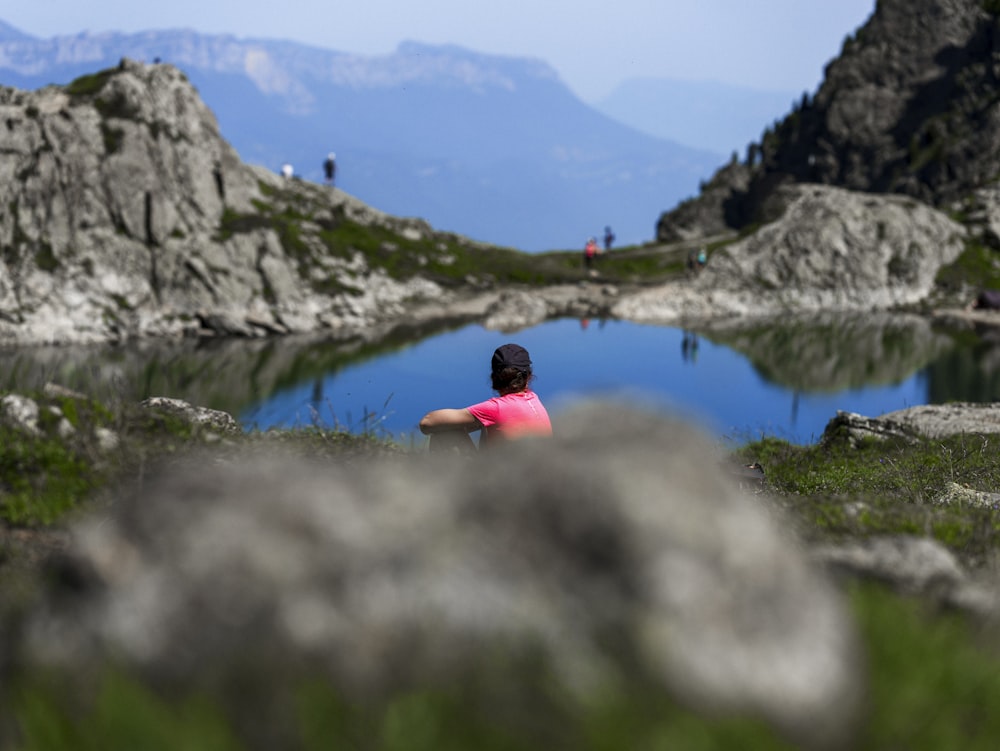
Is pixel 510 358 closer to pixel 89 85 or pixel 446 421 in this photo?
pixel 446 421

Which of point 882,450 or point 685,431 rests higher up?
point 685,431

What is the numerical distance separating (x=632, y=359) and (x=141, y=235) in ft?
147

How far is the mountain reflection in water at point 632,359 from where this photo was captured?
170 ft

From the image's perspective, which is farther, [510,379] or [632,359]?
[632,359]

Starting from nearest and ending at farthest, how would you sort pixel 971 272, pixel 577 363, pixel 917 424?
pixel 917 424
pixel 577 363
pixel 971 272

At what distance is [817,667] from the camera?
4.17 m

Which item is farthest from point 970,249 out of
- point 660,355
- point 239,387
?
point 239,387

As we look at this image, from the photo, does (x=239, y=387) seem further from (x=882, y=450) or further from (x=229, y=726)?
(x=229, y=726)

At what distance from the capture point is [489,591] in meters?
4.38

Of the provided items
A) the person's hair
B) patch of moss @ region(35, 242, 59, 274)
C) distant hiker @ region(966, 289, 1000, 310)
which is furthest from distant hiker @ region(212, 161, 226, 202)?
distant hiker @ region(966, 289, 1000, 310)

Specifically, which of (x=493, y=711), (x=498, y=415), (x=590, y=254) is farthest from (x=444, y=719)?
(x=590, y=254)

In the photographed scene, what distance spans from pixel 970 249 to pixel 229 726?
360 ft

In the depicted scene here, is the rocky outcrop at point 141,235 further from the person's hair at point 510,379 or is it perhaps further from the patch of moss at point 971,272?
the person's hair at point 510,379

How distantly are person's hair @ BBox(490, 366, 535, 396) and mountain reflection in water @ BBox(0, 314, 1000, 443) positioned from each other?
3325 centimetres
